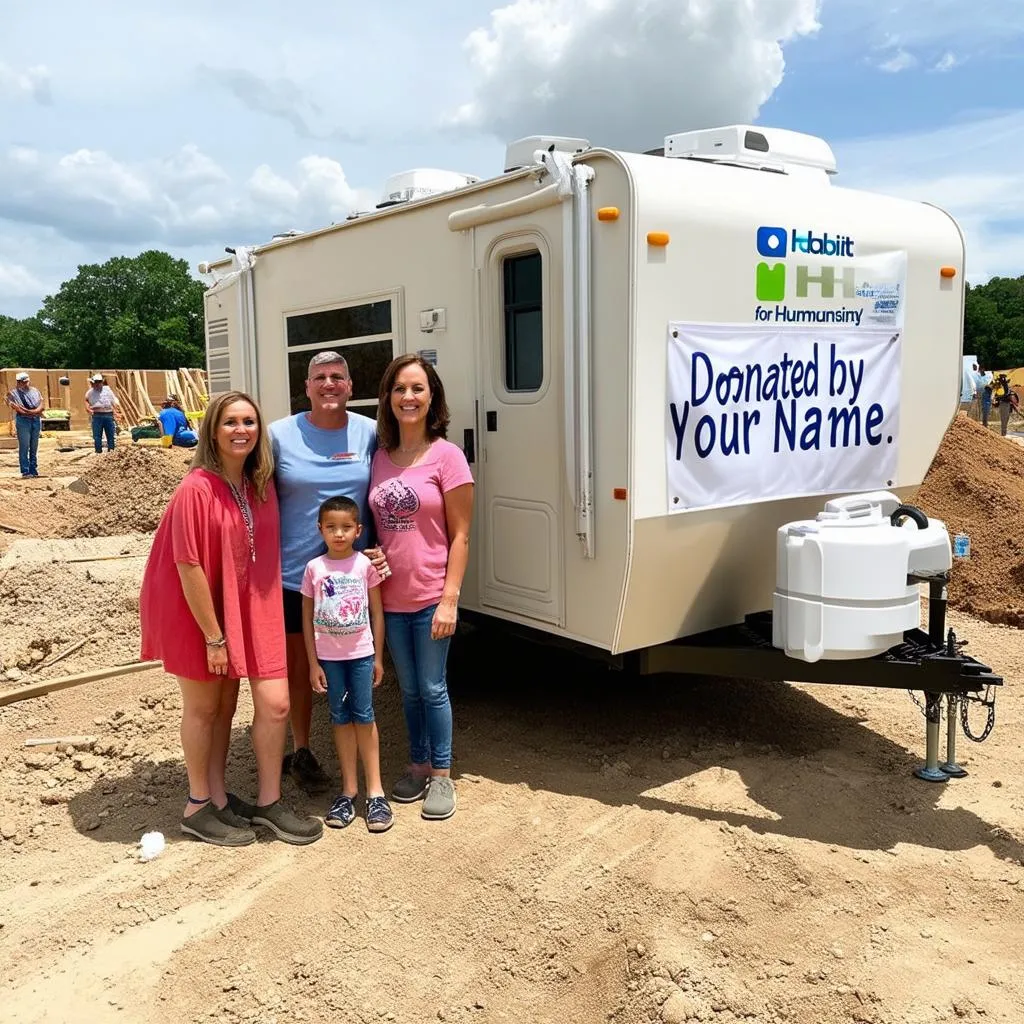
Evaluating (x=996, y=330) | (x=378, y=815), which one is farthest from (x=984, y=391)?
(x=996, y=330)

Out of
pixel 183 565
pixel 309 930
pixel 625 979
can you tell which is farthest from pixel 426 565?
pixel 625 979

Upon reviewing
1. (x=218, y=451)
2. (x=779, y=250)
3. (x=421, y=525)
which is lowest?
(x=421, y=525)

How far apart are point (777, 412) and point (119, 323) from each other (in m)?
64.8

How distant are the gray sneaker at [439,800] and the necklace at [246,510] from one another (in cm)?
126

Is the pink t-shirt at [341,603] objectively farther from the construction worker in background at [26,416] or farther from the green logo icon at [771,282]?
the construction worker in background at [26,416]

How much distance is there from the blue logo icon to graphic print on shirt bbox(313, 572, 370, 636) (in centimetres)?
222

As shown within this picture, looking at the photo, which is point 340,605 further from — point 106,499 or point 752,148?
point 106,499

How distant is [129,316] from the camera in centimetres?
6412

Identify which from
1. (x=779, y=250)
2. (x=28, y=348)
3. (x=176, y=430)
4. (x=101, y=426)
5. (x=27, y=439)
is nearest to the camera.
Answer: (x=779, y=250)

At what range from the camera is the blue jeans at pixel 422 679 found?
4184 millimetres

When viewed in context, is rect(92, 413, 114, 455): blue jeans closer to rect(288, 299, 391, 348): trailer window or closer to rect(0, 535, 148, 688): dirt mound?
rect(0, 535, 148, 688): dirt mound

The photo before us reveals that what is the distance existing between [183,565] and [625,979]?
214 centimetres

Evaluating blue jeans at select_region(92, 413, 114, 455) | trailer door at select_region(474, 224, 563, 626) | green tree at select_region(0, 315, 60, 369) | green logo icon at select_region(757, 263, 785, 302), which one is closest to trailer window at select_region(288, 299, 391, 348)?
trailer door at select_region(474, 224, 563, 626)

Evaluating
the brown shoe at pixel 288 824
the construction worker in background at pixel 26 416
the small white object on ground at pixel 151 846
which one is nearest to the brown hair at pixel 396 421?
the brown shoe at pixel 288 824
